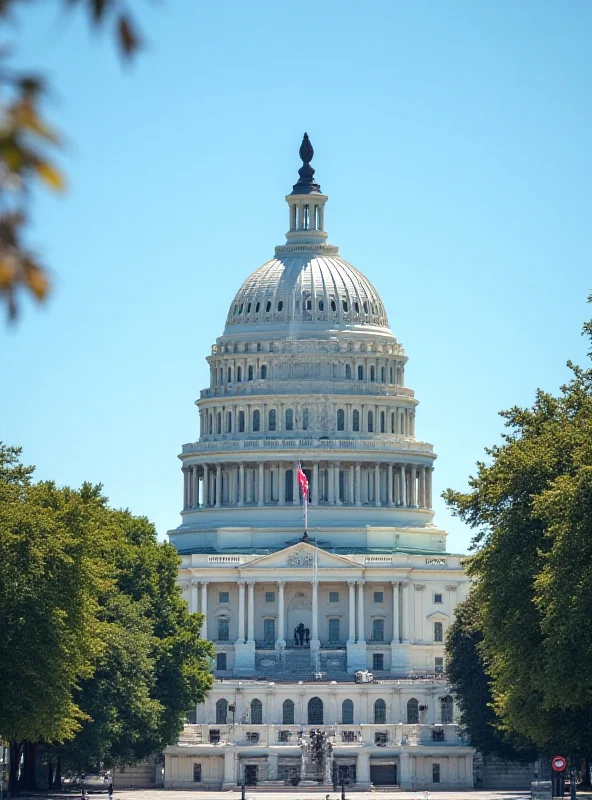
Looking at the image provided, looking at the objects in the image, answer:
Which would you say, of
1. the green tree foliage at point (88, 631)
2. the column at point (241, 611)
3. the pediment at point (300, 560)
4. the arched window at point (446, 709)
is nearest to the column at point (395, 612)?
the pediment at point (300, 560)

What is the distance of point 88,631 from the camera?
10525 centimetres

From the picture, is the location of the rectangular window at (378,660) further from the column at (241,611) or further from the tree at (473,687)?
the tree at (473,687)

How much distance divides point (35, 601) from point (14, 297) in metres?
89.9

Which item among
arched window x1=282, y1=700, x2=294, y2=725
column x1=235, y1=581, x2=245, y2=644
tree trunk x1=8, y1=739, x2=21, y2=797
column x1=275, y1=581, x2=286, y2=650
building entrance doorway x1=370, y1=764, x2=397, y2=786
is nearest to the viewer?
tree trunk x1=8, y1=739, x2=21, y2=797

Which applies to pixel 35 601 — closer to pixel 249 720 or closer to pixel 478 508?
pixel 478 508

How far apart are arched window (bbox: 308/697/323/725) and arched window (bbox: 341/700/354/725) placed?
75.2 inches

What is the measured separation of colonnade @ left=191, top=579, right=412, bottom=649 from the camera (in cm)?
19675

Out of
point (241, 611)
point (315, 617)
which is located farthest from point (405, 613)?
point (241, 611)

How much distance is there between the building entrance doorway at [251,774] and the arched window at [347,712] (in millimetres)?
29168

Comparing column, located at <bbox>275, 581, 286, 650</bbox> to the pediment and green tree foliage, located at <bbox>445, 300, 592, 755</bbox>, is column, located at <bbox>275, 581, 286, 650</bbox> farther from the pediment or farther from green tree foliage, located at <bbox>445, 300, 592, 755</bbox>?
green tree foliage, located at <bbox>445, 300, 592, 755</bbox>

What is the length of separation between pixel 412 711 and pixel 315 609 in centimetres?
2194

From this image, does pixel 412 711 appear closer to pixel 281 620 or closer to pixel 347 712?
pixel 347 712


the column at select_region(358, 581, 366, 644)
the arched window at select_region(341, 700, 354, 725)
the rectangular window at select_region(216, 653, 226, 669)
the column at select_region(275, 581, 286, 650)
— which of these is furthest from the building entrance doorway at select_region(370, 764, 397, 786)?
the column at select_region(358, 581, 366, 644)

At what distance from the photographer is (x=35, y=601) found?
320 feet
